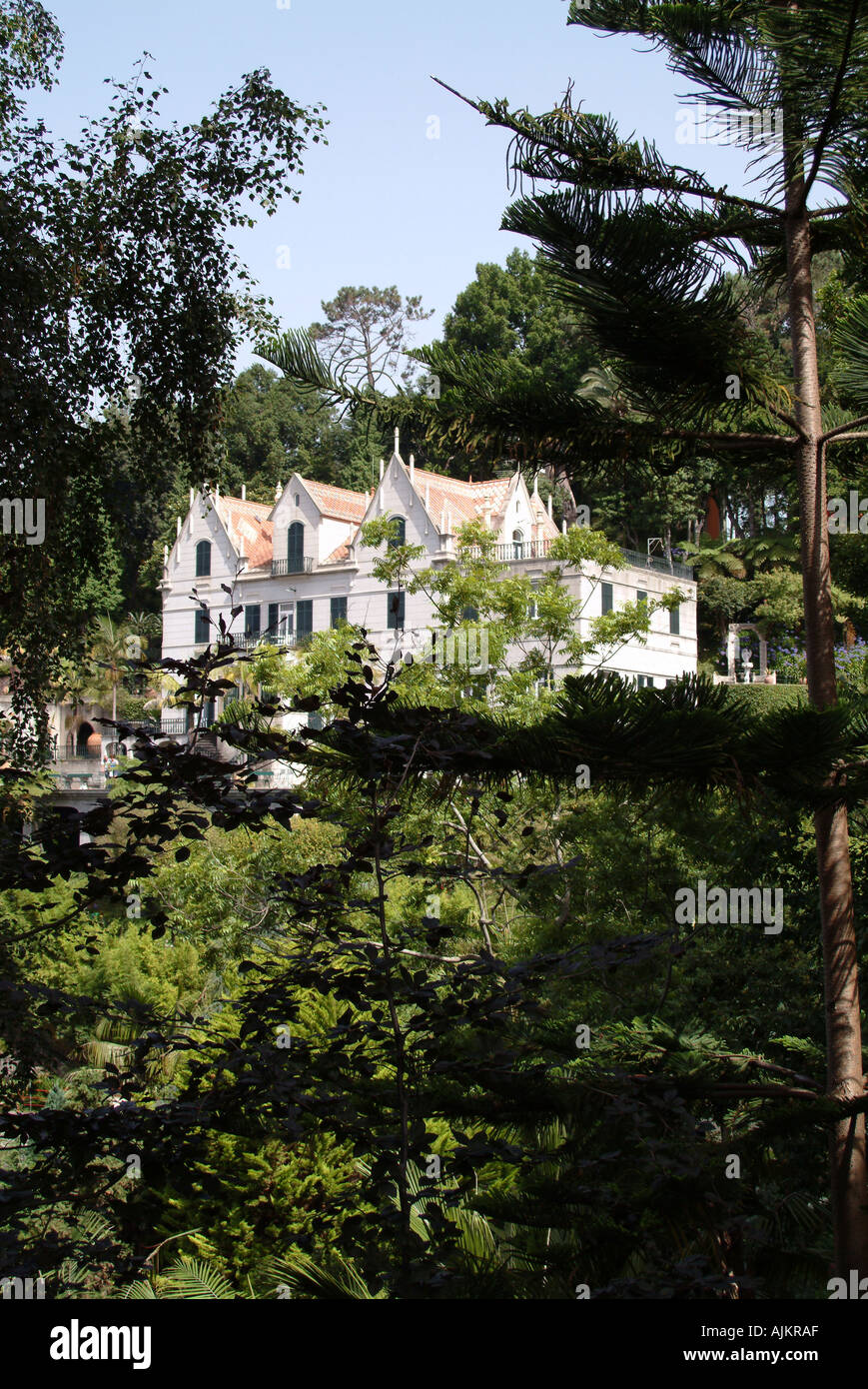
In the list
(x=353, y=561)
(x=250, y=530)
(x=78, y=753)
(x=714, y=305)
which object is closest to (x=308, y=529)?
(x=353, y=561)

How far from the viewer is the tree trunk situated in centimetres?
361

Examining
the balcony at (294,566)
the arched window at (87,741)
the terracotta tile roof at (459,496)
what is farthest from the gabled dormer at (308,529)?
the arched window at (87,741)

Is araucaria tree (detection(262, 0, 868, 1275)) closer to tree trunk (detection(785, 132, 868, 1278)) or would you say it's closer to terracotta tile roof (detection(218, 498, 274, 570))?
tree trunk (detection(785, 132, 868, 1278))

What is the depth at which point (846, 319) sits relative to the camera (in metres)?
3.84

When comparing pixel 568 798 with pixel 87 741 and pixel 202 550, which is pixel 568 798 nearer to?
pixel 202 550

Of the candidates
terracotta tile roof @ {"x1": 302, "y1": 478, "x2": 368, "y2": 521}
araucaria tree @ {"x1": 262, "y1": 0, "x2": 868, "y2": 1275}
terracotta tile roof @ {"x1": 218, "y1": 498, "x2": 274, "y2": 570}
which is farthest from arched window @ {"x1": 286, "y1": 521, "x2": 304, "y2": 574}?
araucaria tree @ {"x1": 262, "y1": 0, "x2": 868, "y2": 1275}

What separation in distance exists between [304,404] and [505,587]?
37264 mm

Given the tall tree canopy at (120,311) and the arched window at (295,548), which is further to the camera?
the arched window at (295,548)

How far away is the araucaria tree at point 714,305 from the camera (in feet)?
11.7

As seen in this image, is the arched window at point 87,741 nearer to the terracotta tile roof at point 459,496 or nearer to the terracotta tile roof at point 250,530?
the terracotta tile roof at point 250,530

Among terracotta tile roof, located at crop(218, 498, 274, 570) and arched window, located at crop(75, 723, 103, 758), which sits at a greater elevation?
terracotta tile roof, located at crop(218, 498, 274, 570)

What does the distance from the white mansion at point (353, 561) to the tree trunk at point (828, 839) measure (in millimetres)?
20728

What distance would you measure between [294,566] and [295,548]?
1.85 feet

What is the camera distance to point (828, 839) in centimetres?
383
